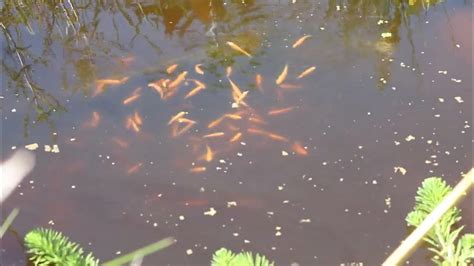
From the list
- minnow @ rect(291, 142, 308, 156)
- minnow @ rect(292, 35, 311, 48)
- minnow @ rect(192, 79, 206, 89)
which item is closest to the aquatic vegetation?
minnow @ rect(291, 142, 308, 156)

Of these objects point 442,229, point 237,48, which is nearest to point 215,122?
point 237,48

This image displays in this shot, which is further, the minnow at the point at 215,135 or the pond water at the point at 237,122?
the minnow at the point at 215,135

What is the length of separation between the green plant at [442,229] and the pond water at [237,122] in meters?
0.05

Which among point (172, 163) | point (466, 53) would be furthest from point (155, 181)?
point (466, 53)

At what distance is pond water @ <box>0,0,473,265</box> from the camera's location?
2.35 meters

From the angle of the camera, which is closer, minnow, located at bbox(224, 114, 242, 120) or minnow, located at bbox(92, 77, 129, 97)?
minnow, located at bbox(224, 114, 242, 120)

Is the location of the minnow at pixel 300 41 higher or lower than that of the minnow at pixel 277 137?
higher

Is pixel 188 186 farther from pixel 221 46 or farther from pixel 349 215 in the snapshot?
pixel 221 46

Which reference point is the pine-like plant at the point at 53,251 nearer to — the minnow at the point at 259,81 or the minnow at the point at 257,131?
the minnow at the point at 257,131

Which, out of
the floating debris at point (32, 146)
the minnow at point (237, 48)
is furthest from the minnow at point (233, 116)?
the floating debris at point (32, 146)

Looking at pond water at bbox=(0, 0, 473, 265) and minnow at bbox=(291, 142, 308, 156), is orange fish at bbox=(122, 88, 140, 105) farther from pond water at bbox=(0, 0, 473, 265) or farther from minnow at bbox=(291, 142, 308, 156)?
minnow at bbox=(291, 142, 308, 156)

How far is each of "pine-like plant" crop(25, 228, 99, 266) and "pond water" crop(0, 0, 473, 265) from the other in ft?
0.32

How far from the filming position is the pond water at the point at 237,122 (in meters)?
2.35

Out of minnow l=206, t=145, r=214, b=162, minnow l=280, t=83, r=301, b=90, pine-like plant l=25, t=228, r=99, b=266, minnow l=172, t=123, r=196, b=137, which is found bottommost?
pine-like plant l=25, t=228, r=99, b=266
